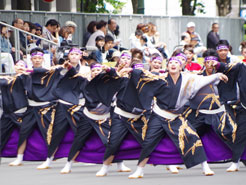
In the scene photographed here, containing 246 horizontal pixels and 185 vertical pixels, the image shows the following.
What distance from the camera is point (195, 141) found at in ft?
33.7

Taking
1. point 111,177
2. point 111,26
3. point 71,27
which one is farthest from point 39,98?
point 111,26

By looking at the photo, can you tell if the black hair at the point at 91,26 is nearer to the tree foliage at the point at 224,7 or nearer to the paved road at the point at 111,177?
the paved road at the point at 111,177

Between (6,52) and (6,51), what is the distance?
0.7 inches

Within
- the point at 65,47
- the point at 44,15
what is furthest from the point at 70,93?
the point at 44,15

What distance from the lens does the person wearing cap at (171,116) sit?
10.2m

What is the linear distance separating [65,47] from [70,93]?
359cm

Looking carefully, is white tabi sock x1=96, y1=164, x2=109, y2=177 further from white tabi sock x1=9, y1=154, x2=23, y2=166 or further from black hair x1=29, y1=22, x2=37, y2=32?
black hair x1=29, y1=22, x2=37, y2=32

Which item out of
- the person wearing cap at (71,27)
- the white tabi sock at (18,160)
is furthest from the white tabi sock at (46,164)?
the person wearing cap at (71,27)

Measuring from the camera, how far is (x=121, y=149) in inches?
420

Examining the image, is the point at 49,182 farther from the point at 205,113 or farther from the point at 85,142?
the point at 205,113

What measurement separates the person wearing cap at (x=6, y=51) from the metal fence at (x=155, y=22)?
2216 mm

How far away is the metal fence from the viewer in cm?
1759

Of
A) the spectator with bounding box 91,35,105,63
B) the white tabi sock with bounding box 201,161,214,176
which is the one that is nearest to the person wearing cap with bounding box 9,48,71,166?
the white tabi sock with bounding box 201,161,214,176

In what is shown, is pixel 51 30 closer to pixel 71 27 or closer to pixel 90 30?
pixel 71 27
